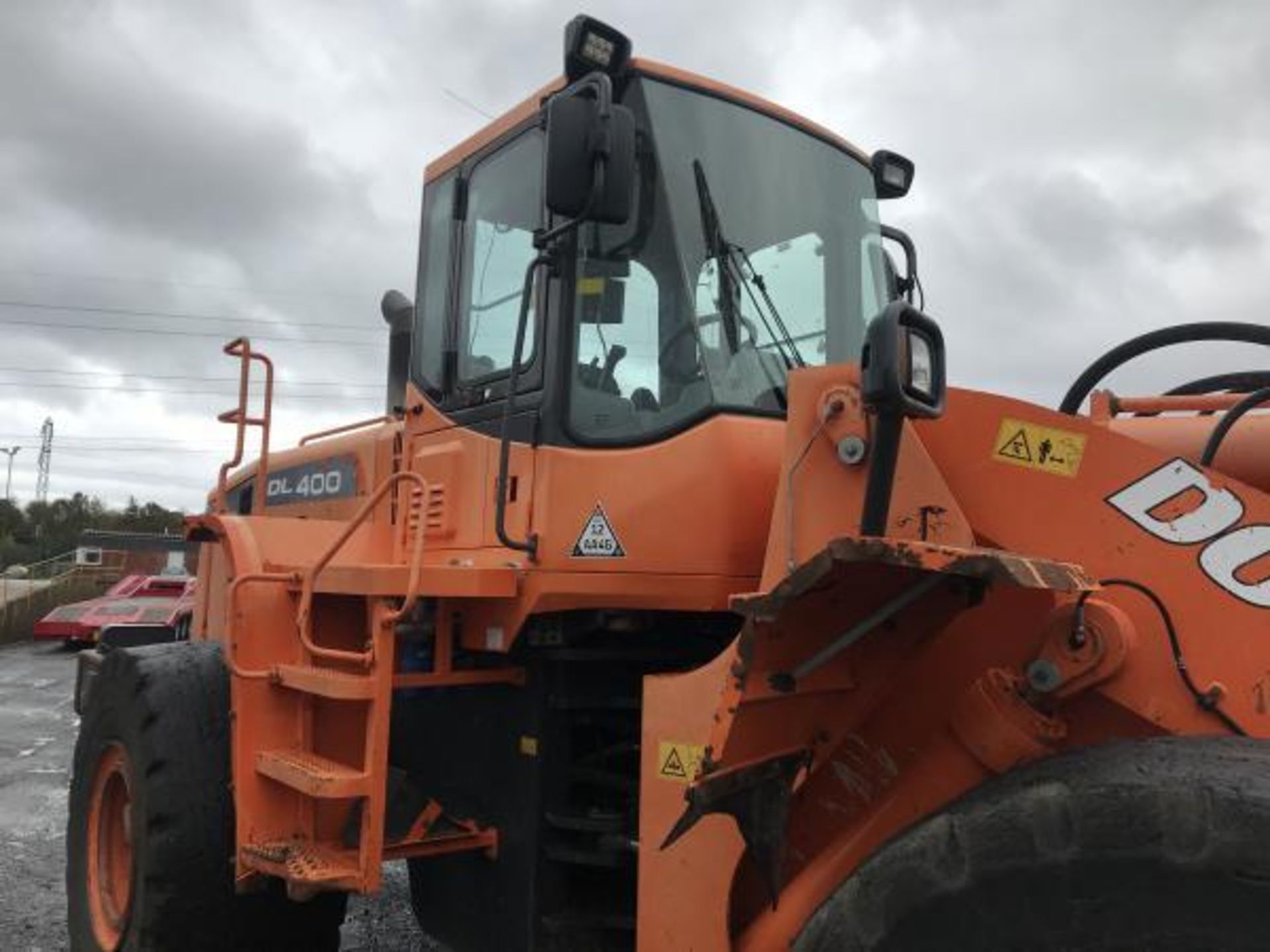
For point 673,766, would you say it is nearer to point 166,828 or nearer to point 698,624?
point 698,624

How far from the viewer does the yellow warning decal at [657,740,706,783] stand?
2492 mm

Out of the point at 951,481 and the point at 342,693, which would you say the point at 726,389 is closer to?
the point at 951,481

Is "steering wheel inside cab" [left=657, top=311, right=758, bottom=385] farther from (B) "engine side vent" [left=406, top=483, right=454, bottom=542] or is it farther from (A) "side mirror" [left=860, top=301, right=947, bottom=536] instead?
(B) "engine side vent" [left=406, top=483, right=454, bottom=542]

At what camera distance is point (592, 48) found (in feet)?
10.1

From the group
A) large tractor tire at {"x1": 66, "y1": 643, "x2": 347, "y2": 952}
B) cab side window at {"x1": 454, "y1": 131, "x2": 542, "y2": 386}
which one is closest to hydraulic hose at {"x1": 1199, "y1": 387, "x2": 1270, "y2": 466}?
cab side window at {"x1": 454, "y1": 131, "x2": 542, "y2": 386}

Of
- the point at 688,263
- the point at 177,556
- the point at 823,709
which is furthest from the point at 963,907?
the point at 177,556

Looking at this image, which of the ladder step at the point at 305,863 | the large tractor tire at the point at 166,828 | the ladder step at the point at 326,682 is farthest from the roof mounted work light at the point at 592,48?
the large tractor tire at the point at 166,828

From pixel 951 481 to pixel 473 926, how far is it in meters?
2.15

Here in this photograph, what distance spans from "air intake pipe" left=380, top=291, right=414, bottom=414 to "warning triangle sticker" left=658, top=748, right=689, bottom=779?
7.78ft

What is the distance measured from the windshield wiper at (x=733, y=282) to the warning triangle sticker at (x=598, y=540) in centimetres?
57

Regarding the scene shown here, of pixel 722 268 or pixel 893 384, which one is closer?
pixel 893 384

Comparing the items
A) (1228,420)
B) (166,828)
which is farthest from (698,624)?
(166,828)

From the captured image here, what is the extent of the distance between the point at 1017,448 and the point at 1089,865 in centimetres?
83

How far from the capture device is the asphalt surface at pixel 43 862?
204 inches
